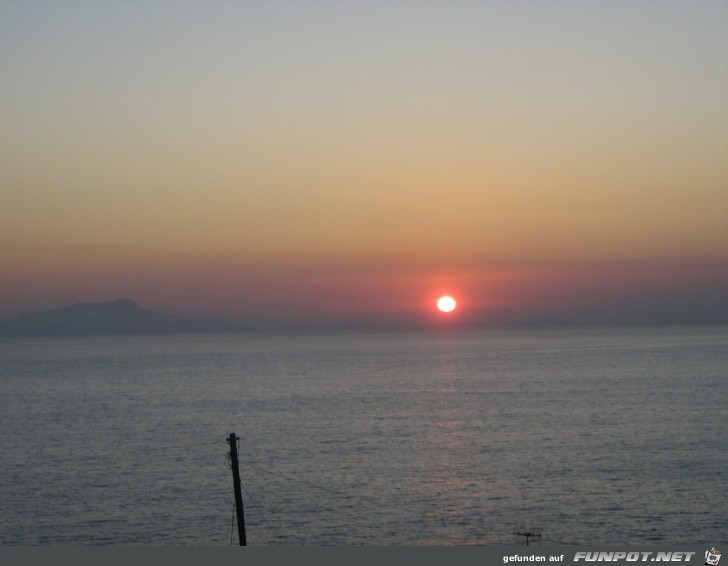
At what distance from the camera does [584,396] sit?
436ft

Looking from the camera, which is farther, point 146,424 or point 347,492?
point 146,424

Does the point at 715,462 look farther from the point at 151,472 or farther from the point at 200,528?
the point at 151,472

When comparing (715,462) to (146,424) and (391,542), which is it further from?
(146,424)

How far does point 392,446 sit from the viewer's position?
83.9m

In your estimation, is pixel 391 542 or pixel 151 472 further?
pixel 151 472

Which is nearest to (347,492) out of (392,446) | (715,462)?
(392,446)

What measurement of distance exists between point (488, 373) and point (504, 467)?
127 m

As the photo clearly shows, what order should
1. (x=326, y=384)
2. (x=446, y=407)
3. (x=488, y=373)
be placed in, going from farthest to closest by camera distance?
(x=488, y=373)
(x=326, y=384)
(x=446, y=407)

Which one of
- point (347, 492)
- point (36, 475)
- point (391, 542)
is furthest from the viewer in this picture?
point (36, 475)

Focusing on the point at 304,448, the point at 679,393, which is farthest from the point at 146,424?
the point at 679,393

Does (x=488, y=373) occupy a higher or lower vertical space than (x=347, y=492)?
higher

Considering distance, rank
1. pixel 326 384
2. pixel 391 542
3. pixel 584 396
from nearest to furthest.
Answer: pixel 391 542
pixel 584 396
pixel 326 384

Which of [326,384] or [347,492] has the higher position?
[326,384]

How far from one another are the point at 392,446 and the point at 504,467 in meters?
15.3
